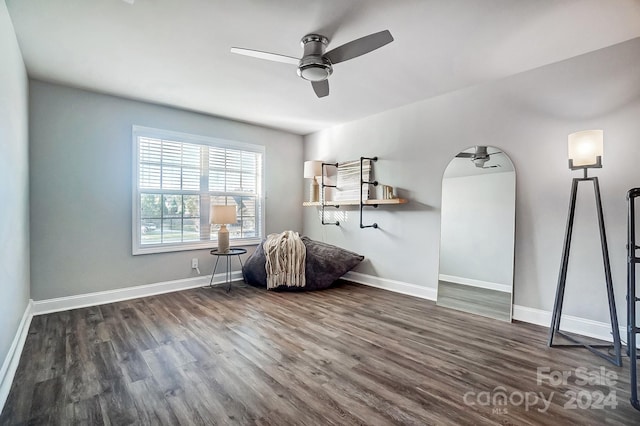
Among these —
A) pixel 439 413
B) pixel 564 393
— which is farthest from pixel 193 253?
pixel 564 393

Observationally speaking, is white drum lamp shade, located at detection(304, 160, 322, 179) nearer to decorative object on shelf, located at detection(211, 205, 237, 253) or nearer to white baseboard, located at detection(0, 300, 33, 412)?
decorative object on shelf, located at detection(211, 205, 237, 253)

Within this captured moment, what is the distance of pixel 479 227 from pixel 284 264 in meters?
2.55

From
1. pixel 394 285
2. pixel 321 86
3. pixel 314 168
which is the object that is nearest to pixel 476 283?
pixel 394 285

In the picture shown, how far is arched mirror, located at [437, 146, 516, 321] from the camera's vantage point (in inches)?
129

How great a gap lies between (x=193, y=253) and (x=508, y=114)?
173 inches

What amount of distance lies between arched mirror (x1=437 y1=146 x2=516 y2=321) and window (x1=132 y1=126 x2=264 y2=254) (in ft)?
9.91

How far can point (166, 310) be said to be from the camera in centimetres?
345

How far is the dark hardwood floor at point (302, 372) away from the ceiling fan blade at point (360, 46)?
2328 millimetres

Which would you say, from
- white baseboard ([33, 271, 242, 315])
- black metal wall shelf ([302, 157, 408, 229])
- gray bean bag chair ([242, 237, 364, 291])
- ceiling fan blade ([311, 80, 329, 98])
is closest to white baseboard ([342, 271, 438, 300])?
gray bean bag chair ([242, 237, 364, 291])

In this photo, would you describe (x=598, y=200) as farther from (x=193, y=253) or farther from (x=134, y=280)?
(x=134, y=280)

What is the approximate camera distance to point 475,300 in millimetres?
3479

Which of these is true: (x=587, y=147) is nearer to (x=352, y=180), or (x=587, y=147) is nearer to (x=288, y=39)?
(x=288, y=39)

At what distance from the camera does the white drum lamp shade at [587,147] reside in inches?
96.3

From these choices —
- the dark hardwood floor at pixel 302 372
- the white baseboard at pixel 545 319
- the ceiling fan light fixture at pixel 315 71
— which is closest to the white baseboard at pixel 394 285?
the white baseboard at pixel 545 319
